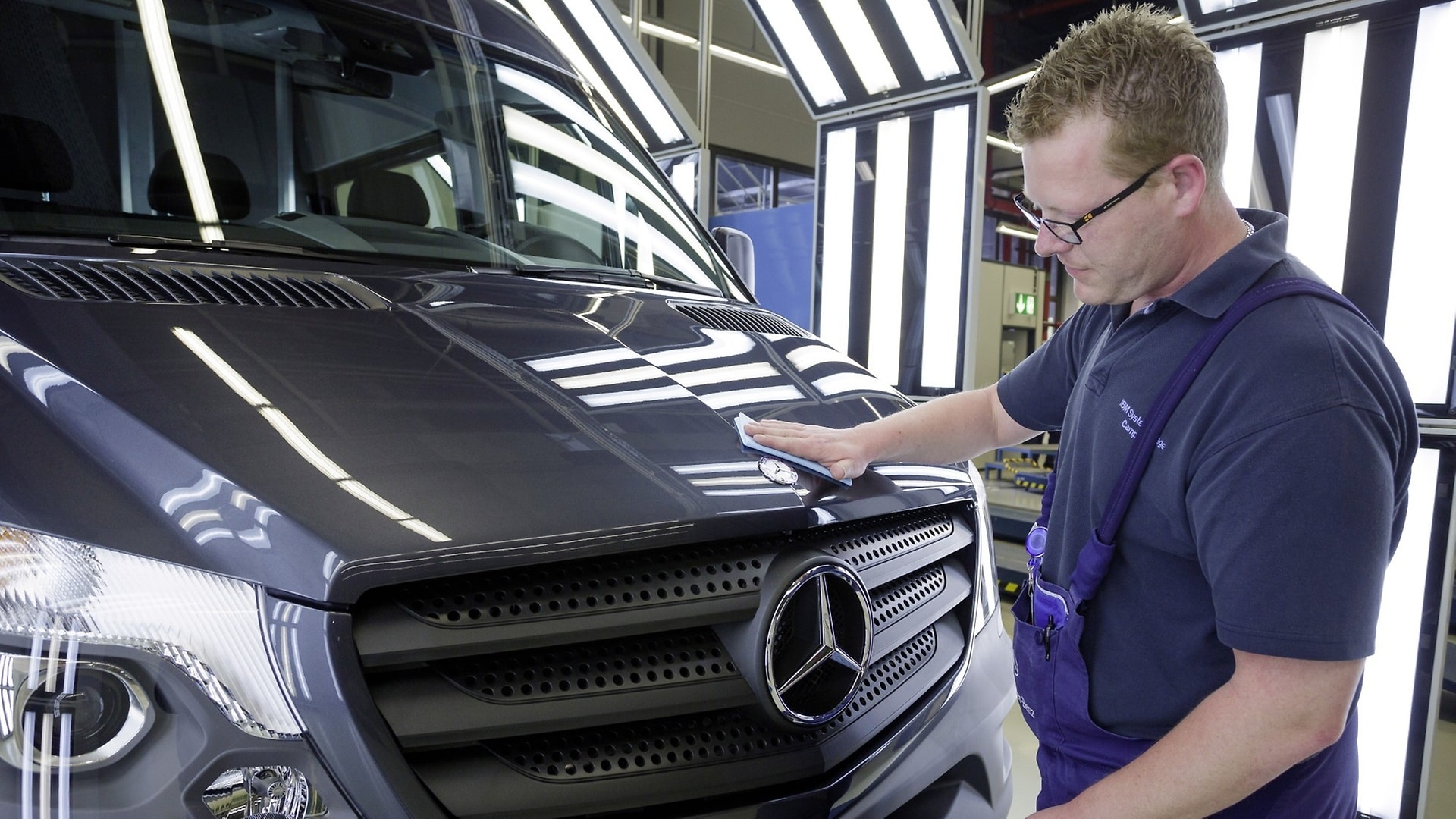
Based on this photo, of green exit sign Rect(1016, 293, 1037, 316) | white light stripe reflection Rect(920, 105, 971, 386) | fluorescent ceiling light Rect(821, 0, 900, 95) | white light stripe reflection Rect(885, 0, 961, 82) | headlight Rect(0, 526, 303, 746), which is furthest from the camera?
green exit sign Rect(1016, 293, 1037, 316)

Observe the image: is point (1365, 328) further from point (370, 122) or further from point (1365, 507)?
point (370, 122)

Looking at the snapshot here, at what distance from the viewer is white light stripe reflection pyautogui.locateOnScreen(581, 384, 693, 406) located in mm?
1364

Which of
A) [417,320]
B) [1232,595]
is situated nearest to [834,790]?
[1232,595]

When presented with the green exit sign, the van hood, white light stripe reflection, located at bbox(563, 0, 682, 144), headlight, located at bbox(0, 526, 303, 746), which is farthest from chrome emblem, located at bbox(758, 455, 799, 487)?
the green exit sign

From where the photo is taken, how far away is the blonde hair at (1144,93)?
112 centimetres

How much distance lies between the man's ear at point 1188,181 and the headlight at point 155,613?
1081 mm

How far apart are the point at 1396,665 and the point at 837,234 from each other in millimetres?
3427

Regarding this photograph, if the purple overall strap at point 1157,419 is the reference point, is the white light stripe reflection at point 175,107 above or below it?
above

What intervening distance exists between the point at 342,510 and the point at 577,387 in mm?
427

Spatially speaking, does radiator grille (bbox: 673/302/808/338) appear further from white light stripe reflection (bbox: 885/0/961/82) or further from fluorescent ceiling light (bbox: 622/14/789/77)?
fluorescent ceiling light (bbox: 622/14/789/77)

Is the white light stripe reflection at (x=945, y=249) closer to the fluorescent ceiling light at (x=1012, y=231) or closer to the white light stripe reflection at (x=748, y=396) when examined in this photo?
the white light stripe reflection at (x=748, y=396)

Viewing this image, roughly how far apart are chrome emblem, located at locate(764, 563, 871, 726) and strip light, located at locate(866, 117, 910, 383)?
4.04m

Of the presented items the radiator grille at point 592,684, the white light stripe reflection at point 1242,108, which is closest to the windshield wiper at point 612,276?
the radiator grille at point 592,684

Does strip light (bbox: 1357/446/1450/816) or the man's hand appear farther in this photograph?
strip light (bbox: 1357/446/1450/816)
